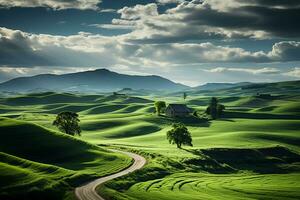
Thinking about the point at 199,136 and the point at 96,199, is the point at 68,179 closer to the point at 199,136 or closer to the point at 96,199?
the point at 96,199

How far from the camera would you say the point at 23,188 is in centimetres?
7381

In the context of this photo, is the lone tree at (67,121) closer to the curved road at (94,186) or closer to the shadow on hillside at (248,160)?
the shadow on hillside at (248,160)

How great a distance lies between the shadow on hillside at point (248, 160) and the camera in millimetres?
121125

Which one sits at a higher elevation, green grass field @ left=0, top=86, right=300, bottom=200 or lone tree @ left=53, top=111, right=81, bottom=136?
lone tree @ left=53, top=111, right=81, bottom=136

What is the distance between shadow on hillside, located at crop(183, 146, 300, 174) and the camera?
121125 millimetres

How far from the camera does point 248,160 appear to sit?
133 metres

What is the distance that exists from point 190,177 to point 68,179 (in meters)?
31.8

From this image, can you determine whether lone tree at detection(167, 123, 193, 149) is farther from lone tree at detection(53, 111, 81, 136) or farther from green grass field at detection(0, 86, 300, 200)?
lone tree at detection(53, 111, 81, 136)

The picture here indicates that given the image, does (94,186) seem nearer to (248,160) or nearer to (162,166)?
(162,166)

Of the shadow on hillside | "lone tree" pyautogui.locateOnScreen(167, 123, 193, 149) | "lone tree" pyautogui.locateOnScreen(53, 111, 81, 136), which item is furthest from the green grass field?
"lone tree" pyautogui.locateOnScreen(53, 111, 81, 136)

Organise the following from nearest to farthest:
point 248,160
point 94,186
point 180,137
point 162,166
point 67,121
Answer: point 94,186
point 162,166
point 248,160
point 180,137
point 67,121

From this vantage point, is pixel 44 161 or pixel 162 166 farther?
pixel 44 161

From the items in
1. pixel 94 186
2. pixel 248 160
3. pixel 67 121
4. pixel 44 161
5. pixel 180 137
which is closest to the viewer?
pixel 94 186

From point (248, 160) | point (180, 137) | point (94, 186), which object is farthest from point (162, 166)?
point (248, 160)
